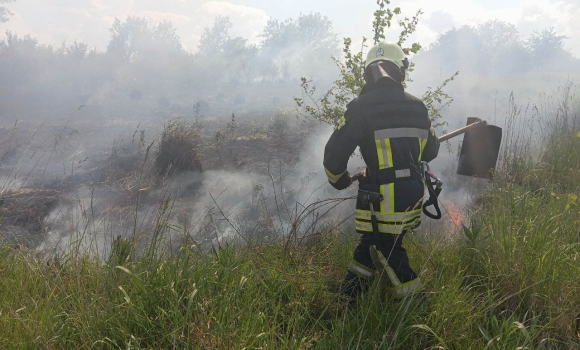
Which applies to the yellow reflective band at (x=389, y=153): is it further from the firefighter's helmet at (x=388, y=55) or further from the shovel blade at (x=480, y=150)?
the shovel blade at (x=480, y=150)

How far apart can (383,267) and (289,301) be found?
60 centimetres

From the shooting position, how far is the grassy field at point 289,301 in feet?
5.55

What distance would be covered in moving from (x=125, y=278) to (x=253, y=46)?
38.3 m

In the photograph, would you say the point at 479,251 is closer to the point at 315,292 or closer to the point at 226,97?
the point at 315,292

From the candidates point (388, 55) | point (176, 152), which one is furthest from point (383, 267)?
point (176, 152)

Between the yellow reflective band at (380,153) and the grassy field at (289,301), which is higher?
the yellow reflective band at (380,153)

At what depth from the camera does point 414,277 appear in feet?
7.29

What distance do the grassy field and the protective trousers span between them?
0.09 m

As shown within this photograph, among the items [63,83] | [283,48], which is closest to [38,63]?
[63,83]

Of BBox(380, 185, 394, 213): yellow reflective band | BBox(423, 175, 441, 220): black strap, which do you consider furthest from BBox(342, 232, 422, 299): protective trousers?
BBox(423, 175, 441, 220): black strap

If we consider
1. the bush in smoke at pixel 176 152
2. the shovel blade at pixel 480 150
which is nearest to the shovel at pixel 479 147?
the shovel blade at pixel 480 150

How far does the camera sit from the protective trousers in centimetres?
220

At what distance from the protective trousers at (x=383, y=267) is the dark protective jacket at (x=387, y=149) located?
9 centimetres

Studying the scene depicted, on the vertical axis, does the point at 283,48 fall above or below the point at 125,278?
above
